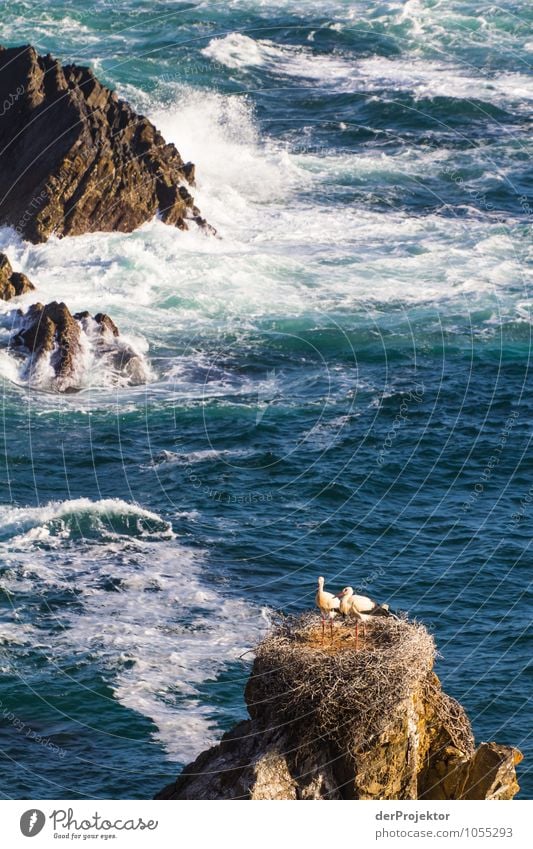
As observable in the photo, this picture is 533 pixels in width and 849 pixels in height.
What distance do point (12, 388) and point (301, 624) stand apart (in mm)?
48147

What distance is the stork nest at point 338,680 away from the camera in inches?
1860

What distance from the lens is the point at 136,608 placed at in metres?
75.5

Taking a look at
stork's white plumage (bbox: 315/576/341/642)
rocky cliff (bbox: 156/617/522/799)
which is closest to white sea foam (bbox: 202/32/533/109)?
stork's white plumage (bbox: 315/576/341/642)

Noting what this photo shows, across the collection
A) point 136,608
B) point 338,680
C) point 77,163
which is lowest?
point 136,608

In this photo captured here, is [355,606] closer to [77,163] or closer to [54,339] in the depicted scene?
[54,339]

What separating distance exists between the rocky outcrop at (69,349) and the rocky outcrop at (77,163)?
648 inches

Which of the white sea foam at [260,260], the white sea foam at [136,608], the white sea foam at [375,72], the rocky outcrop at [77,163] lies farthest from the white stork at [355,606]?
the white sea foam at [375,72]

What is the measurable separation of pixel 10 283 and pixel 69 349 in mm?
11058

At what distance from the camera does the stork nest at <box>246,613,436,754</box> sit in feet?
155

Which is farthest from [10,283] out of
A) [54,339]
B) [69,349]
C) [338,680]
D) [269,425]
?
[338,680]

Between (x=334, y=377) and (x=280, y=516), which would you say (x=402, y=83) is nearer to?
(x=334, y=377)

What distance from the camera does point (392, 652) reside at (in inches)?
1895

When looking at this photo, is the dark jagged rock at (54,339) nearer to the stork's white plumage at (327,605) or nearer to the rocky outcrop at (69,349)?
the rocky outcrop at (69,349)

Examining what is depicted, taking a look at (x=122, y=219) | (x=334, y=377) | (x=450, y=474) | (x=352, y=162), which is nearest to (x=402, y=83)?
(x=352, y=162)
